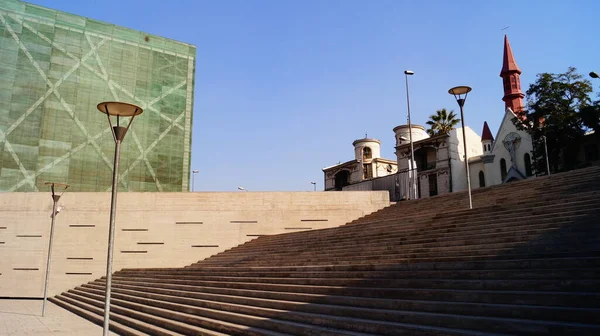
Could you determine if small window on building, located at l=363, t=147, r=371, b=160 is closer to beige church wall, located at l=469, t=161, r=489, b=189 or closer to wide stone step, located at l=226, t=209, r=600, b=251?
beige church wall, located at l=469, t=161, r=489, b=189

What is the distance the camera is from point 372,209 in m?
19.6

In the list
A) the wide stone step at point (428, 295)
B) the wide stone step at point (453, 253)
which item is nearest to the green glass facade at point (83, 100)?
the wide stone step at point (453, 253)

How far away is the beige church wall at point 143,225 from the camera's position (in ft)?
61.0

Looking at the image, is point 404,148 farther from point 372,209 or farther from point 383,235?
point 383,235

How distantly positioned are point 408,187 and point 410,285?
54.9ft

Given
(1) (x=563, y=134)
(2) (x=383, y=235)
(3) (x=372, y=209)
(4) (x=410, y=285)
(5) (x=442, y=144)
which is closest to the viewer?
(4) (x=410, y=285)

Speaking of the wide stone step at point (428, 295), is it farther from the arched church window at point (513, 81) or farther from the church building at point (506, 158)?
the arched church window at point (513, 81)

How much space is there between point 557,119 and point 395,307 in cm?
3484

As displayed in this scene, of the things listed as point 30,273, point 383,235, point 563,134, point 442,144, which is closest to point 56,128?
point 30,273

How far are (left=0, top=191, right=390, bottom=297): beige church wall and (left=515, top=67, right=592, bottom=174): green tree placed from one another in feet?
74.1

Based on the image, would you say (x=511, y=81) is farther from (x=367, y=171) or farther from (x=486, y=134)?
(x=367, y=171)

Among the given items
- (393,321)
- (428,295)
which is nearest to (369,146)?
(428,295)

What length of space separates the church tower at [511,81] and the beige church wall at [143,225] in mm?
39588

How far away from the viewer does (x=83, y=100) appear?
30672 mm
